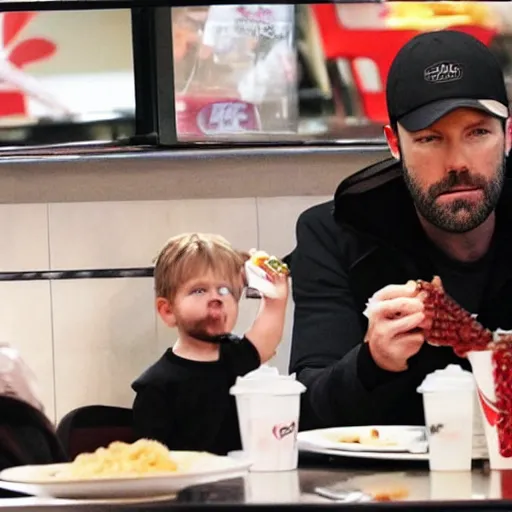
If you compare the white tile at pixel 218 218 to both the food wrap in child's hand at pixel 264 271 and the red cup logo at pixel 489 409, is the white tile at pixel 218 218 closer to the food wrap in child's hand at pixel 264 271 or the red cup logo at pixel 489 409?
the food wrap in child's hand at pixel 264 271

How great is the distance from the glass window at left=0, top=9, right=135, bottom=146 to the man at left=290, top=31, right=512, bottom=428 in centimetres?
74

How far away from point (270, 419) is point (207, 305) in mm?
1138

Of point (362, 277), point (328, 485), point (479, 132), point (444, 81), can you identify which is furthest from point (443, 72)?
point (328, 485)

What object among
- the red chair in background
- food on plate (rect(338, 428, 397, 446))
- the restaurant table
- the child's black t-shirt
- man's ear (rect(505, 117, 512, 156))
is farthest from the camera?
the red chair in background

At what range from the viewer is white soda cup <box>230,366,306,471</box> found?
5.09 feet

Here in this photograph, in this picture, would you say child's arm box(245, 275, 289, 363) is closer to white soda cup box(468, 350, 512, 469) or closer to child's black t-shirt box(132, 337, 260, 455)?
child's black t-shirt box(132, 337, 260, 455)

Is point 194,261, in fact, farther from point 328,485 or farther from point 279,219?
point 328,485

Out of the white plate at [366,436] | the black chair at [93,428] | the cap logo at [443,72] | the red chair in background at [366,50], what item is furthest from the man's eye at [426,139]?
the black chair at [93,428]

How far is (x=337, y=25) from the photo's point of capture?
2836mm

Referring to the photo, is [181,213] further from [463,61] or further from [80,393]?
[463,61]

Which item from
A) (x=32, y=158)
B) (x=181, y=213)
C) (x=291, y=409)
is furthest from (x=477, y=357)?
(x=32, y=158)

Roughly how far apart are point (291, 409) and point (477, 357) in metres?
0.26

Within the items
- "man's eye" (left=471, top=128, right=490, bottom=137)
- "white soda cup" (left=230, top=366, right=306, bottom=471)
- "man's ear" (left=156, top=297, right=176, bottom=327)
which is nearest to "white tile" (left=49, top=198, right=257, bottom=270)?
"man's ear" (left=156, top=297, right=176, bottom=327)

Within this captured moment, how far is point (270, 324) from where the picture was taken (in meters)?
2.69
